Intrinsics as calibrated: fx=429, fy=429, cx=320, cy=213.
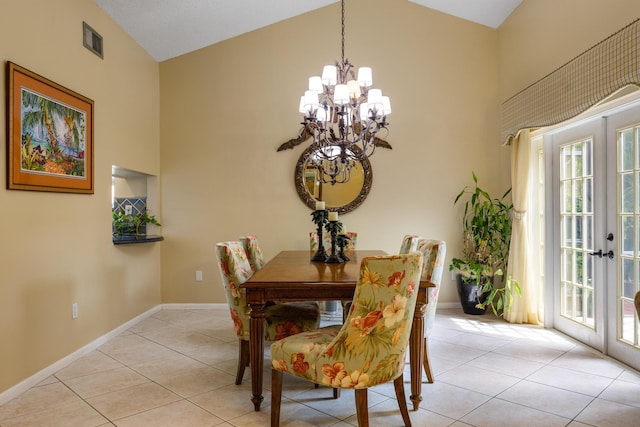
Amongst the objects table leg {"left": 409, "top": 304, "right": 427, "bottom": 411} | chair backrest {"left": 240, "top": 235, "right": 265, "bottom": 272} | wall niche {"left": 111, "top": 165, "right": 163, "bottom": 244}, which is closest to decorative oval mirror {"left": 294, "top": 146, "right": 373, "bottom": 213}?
chair backrest {"left": 240, "top": 235, "right": 265, "bottom": 272}

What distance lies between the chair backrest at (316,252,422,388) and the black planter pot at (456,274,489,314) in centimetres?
290

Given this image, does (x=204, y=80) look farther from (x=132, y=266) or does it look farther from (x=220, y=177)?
(x=132, y=266)

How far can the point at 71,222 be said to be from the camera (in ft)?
11.0

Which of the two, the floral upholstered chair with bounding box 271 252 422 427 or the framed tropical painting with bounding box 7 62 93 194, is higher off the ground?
the framed tropical painting with bounding box 7 62 93 194

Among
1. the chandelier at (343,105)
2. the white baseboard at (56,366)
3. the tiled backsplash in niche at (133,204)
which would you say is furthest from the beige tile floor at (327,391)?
the chandelier at (343,105)

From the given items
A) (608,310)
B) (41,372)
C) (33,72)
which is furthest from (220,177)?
(608,310)

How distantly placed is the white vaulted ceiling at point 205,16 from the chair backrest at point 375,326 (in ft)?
11.2

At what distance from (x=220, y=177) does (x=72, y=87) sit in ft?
6.23

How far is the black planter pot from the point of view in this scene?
15.1 ft

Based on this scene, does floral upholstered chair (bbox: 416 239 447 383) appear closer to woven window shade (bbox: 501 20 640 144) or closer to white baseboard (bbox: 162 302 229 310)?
woven window shade (bbox: 501 20 640 144)

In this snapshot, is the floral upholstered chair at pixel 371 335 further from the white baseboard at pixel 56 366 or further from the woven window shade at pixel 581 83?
the woven window shade at pixel 581 83

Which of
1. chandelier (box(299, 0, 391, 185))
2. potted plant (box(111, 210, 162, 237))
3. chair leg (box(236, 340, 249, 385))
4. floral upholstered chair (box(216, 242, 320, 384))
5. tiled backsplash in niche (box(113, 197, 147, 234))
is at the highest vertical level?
chandelier (box(299, 0, 391, 185))

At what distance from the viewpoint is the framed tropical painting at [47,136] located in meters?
2.73

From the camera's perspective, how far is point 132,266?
4359 millimetres
